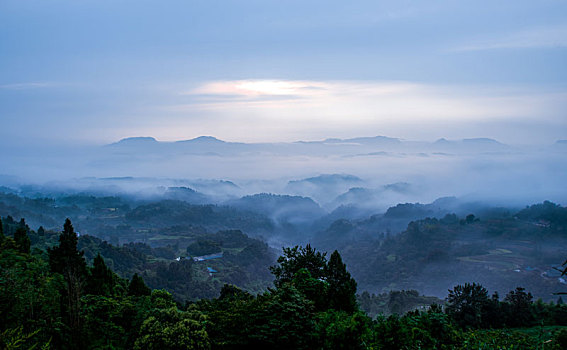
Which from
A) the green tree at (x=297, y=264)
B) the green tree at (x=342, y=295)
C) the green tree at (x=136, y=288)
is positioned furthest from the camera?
the green tree at (x=136, y=288)

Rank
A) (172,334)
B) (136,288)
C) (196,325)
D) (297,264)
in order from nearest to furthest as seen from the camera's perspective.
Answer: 1. (172,334)
2. (196,325)
3. (297,264)
4. (136,288)

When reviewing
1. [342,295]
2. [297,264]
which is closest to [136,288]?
[297,264]

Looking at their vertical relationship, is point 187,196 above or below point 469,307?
below

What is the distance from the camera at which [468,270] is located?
73438 millimetres

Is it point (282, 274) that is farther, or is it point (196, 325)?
point (282, 274)

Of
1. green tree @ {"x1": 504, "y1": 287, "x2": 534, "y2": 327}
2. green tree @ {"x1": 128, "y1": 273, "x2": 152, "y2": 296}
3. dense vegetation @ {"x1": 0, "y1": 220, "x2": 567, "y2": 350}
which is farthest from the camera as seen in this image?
green tree @ {"x1": 504, "y1": 287, "x2": 534, "y2": 327}

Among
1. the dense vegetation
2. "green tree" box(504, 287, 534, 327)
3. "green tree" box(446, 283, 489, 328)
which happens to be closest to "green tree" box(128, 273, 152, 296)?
the dense vegetation

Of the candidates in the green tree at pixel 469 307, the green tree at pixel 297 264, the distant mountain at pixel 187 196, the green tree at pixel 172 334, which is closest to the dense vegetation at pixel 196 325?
the green tree at pixel 172 334

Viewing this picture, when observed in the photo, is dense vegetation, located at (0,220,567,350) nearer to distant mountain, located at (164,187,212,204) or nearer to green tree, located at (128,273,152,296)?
green tree, located at (128,273,152,296)

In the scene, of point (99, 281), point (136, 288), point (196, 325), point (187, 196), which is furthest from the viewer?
point (187, 196)

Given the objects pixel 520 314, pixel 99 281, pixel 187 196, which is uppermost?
pixel 99 281

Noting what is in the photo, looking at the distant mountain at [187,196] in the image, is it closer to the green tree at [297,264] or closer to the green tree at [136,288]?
the green tree at [136,288]

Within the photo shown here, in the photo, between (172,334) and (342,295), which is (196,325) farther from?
(342,295)

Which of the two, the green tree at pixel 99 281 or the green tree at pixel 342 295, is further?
the green tree at pixel 99 281
